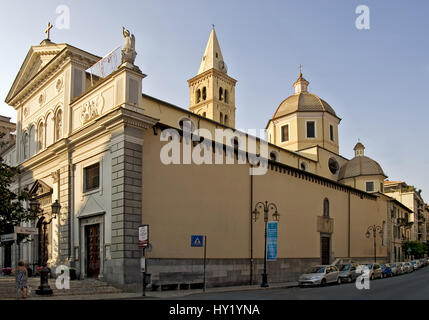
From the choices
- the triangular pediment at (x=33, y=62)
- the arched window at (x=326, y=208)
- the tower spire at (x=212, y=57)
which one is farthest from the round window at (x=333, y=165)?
the triangular pediment at (x=33, y=62)

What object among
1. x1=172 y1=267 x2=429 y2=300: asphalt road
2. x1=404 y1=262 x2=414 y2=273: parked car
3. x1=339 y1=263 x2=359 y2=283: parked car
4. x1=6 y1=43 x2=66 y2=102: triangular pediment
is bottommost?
x1=404 y1=262 x2=414 y2=273: parked car

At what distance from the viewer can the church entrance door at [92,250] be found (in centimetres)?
2439

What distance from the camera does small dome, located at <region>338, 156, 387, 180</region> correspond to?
50.5 meters

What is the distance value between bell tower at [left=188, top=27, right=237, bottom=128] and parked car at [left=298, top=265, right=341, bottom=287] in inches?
1287

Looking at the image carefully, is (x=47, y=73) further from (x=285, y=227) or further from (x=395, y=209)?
(x=395, y=209)

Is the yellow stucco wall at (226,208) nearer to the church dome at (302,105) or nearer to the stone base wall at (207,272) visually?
the stone base wall at (207,272)

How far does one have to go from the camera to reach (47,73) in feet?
100

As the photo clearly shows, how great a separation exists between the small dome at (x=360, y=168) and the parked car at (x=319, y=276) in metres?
23.5

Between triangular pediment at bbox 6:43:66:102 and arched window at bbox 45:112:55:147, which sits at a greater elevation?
triangular pediment at bbox 6:43:66:102

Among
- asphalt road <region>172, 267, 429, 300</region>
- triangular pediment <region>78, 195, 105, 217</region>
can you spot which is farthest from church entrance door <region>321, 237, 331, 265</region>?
triangular pediment <region>78, 195, 105, 217</region>

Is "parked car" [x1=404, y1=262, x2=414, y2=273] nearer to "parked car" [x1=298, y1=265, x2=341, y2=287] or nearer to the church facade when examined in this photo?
the church facade

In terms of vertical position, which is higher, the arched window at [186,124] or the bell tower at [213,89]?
the bell tower at [213,89]

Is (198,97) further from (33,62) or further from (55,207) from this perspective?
(55,207)

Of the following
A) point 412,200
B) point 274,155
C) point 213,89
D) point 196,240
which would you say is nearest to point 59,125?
point 196,240
